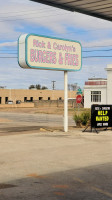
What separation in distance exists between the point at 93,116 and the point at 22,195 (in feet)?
51.4

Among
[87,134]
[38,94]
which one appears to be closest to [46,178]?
[87,134]

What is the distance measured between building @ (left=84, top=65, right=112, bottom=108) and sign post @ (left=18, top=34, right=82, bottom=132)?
139ft

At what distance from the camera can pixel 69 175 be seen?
10.3 metres

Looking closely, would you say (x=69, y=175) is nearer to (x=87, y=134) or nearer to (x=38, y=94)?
(x=87, y=134)

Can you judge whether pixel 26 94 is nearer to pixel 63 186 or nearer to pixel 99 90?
pixel 99 90

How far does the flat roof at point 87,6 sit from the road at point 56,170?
3732mm

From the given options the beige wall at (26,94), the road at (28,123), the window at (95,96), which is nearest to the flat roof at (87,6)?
the road at (28,123)

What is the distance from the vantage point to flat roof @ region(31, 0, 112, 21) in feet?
21.6

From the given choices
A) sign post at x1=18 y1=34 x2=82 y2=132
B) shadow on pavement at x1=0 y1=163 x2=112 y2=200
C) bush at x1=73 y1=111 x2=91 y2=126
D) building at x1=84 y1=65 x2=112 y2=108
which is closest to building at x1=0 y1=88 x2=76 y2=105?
building at x1=84 y1=65 x2=112 y2=108

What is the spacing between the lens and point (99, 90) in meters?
69.1

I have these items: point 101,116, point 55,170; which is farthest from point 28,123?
point 55,170

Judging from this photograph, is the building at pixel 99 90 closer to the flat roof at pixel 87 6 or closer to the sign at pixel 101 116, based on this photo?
the sign at pixel 101 116

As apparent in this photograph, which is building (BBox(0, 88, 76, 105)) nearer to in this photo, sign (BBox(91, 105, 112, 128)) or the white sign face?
the white sign face

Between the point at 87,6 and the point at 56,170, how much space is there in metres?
5.68
